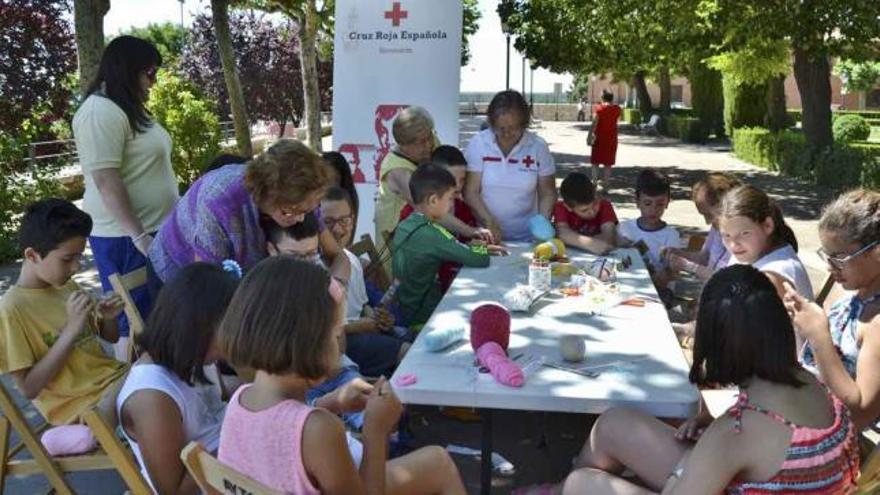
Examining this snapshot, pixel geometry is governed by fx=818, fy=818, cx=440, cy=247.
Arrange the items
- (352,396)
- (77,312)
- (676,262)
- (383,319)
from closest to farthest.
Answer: (352,396)
(77,312)
(383,319)
(676,262)

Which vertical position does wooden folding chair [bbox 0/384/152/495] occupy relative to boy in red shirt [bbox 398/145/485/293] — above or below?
below

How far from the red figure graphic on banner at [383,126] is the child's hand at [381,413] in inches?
193

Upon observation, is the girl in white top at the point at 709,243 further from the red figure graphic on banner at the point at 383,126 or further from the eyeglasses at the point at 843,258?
the red figure graphic on banner at the point at 383,126

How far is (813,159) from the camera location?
15141 mm

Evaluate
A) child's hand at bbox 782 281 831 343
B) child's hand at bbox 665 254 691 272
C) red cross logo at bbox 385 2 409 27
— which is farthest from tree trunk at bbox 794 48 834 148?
child's hand at bbox 782 281 831 343

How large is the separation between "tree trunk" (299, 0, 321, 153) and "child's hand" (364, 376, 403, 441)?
36.6ft

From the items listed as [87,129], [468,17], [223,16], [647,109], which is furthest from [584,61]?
[647,109]

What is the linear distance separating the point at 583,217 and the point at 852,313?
2.23 meters

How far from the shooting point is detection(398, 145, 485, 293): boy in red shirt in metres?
4.26

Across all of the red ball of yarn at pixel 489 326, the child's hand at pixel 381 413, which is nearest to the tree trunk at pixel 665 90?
the red ball of yarn at pixel 489 326

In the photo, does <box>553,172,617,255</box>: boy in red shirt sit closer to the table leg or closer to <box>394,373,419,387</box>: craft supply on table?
the table leg

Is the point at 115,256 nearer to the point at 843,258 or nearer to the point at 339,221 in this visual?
the point at 339,221

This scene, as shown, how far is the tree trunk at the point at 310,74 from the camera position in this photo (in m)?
13.2

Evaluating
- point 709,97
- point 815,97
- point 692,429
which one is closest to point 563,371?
point 692,429
